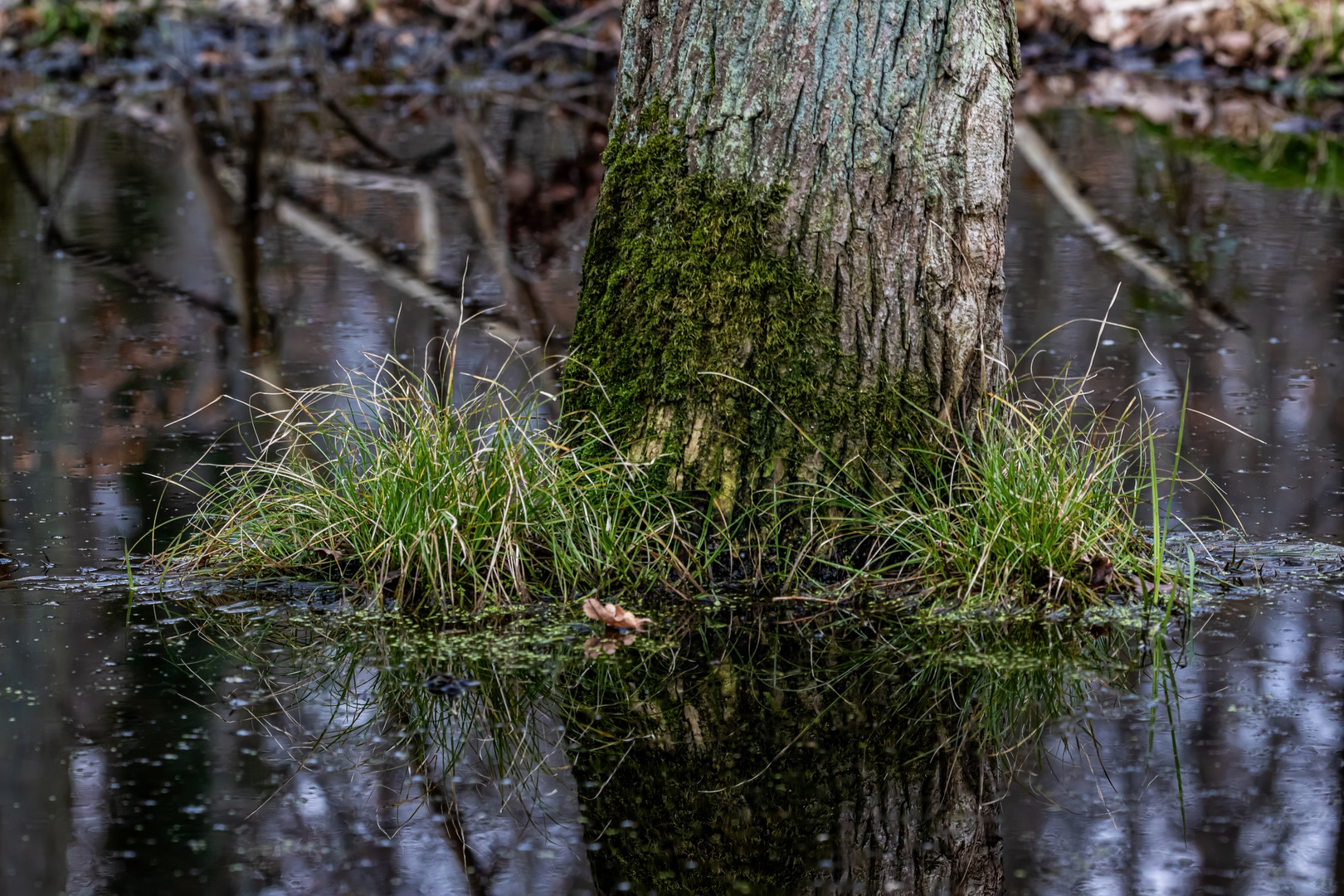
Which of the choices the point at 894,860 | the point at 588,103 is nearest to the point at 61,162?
the point at 588,103

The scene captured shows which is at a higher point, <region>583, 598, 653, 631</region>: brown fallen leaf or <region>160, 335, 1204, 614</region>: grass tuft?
<region>160, 335, 1204, 614</region>: grass tuft

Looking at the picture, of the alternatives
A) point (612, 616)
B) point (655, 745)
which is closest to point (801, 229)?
point (612, 616)

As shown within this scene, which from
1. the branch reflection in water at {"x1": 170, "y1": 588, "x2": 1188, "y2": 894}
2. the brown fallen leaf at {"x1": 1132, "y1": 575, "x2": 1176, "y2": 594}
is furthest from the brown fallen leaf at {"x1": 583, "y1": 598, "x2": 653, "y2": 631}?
the brown fallen leaf at {"x1": 1132, "y1": 575, "x2": 1176, "y2": 594}

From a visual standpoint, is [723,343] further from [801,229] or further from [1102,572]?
[1102,572]

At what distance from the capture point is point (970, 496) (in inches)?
165

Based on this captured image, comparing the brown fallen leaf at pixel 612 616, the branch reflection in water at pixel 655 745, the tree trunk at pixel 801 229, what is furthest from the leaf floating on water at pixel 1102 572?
the brown fallen leaf at pixel 612 616

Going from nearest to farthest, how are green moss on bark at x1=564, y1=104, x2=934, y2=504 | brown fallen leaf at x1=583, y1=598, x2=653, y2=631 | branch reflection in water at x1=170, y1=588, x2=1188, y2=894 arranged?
branch reflection in water at x1=170, y1=588, x2=1188, y2=894 < brown fallen leaf at x1=583, y1=598, x2=653, y2=631 < green moss on bark at x1=564, y1=104, x2=934, y2=504

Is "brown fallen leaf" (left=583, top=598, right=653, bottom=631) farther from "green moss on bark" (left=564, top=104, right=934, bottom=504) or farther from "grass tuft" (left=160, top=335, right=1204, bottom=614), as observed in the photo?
"green moss on bark" (left=564, top=104, right=934, bottom=504)

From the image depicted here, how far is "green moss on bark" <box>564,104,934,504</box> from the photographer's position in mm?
4141

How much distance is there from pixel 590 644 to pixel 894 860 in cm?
124

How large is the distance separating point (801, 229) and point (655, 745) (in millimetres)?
1542

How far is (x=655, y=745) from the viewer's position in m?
3.38

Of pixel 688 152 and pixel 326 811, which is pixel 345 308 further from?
Answer: pixel 326 811

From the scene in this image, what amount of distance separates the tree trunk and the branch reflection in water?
22.8 inches
